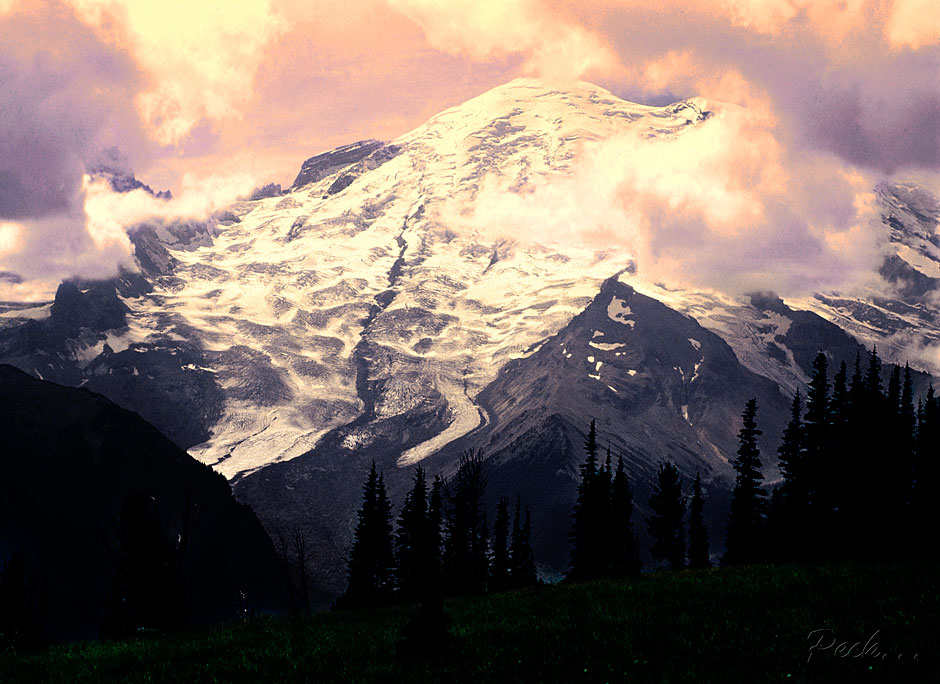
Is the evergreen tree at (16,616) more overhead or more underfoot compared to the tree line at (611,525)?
more underfoot

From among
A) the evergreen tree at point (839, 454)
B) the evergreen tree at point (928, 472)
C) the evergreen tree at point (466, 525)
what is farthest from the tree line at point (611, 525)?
the evergreen tree at point (928, 472)

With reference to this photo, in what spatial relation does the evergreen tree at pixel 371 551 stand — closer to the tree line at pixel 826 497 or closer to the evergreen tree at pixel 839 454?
the tree line at pixel 826 497

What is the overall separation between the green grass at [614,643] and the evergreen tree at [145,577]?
25.5 m

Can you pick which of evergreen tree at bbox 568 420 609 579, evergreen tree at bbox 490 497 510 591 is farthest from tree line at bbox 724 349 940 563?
evergreen tree at bbox 490 497 510 591

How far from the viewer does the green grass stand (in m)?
25.3

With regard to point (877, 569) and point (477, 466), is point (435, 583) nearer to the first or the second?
point (877, 569)

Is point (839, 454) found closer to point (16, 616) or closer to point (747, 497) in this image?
point (747, 497)

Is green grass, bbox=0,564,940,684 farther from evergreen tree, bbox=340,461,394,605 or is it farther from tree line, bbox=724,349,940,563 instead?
evergreen tree, bbox=340,461,394,605

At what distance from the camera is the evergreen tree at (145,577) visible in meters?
63.3

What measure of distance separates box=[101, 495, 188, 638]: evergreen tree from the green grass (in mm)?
25517

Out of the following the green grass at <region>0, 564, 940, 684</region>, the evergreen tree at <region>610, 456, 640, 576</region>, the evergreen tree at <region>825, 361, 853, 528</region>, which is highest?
the evergreen tree at <region>825, 361, 853, 528</region>

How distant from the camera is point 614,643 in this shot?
93.7 feet

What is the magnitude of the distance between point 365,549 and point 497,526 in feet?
76.0

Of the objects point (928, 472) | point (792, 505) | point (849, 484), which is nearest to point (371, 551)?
point (792, 505)
